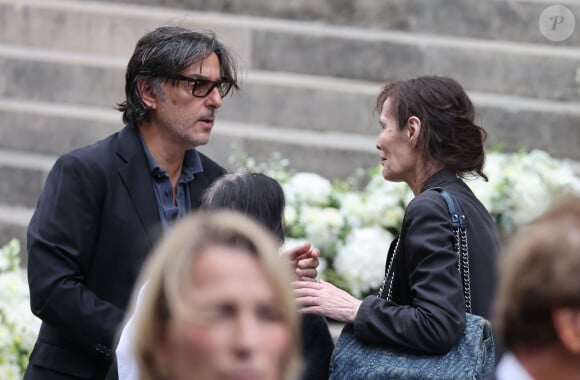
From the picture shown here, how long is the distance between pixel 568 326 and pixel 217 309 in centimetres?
64

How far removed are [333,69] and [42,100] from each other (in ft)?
6.15

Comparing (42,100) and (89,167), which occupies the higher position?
(89,167)

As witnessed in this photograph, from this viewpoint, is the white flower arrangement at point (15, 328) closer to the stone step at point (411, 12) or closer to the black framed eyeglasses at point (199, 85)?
the black framed eyeglasses at point (199, 85)

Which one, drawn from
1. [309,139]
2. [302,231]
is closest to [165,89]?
[302,231]

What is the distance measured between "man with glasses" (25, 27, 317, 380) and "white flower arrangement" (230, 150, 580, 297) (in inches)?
60.3

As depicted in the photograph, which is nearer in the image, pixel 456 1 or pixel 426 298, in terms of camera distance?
pixel 426 298

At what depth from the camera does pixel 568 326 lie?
1.85 meters

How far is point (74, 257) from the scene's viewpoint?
3.31 meters

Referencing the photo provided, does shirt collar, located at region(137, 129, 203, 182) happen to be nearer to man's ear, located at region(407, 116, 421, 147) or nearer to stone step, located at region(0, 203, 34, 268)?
man's ear, located at region(407, 116, 421, 147)

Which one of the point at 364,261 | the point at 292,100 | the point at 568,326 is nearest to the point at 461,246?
the point at 568,326

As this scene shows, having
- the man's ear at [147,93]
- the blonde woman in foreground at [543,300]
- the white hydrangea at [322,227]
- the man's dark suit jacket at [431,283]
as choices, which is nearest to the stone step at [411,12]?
the white hydrangea at [322,227]

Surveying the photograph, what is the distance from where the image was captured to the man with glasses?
3.29 m

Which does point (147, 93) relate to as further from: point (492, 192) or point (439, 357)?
point (492, 192)

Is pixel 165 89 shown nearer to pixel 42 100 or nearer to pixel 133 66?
pixel 133 66
